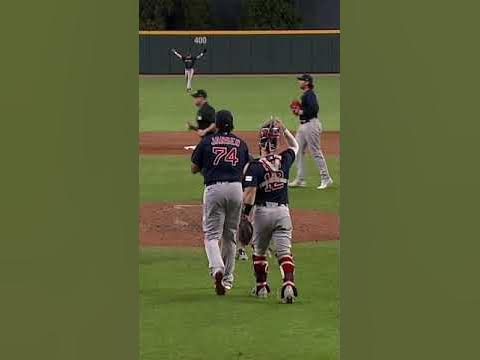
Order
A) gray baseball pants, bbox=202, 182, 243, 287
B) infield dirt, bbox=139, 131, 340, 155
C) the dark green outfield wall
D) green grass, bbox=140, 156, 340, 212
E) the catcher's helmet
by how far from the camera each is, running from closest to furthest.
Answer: gray baseball pants, bbox=202, 182, 243, 287 → the catcher's helmet → green grass, bbox=140, 156, 340, 212 → infield dirt, bbox=139, 131, 340, 155 → the dark green outfield wall

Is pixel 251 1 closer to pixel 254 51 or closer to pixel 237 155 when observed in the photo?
pixel 254 51

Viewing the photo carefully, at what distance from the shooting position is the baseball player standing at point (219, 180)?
12.4 meters

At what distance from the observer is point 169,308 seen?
1199cm

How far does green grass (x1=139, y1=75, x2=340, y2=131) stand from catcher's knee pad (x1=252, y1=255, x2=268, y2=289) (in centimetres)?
1901

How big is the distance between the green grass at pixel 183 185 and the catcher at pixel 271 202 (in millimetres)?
6450

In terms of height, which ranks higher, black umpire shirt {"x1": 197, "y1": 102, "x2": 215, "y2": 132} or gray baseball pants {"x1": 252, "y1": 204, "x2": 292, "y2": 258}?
black umpire shirt {"x1": 197, "y1": 102, "x2": 215, "y2": 132}

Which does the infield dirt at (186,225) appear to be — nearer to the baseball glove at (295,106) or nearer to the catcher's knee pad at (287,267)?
the baseball glove at (295,106)

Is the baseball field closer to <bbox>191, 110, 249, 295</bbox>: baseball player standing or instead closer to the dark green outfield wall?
<bbox>191, 110, 249, 295</bbox>: baseball player standing

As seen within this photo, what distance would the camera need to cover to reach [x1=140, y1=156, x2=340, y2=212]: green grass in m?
19.5

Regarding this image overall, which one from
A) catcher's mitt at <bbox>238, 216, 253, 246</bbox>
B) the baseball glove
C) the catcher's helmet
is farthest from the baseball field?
the catcher's helmet

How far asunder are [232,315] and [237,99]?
94.4 feet

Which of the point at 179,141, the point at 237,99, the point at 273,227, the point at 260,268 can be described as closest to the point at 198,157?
the point at 273,227

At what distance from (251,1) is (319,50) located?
5.19 m

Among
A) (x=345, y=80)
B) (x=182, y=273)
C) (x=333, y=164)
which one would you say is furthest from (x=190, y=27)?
(x=345, y=80)
